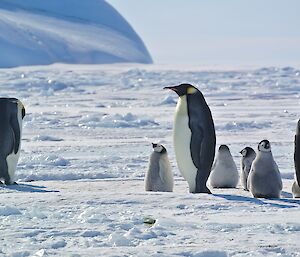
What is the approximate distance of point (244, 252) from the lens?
13.8 feet

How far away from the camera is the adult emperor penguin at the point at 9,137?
287 inches

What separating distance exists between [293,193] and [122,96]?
2075 centimetres

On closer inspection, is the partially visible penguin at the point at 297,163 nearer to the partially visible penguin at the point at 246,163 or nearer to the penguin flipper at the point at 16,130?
the partially visible penguin at the point at 246,163

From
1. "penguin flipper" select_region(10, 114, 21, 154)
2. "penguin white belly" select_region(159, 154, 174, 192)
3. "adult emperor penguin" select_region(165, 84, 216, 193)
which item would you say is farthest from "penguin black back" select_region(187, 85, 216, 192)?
"penguin flipper" select_region(10, 114, 21, 154)

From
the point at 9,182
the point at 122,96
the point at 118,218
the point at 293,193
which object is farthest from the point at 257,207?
the point at 122,96

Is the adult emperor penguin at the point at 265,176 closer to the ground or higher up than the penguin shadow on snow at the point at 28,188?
higher up

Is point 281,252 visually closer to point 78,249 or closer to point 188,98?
point 78,249

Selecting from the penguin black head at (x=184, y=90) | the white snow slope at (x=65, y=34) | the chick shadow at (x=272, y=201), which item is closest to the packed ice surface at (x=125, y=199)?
the chick shadow at (x=272, y=201)

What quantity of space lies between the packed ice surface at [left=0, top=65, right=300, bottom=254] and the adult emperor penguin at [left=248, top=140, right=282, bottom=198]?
188 mm

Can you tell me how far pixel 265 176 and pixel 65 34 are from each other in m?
71.1

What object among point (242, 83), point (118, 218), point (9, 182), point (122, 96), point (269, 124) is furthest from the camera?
point (242, 83)

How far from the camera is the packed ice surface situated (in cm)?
438

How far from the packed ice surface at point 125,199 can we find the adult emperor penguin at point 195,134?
35 centimetres

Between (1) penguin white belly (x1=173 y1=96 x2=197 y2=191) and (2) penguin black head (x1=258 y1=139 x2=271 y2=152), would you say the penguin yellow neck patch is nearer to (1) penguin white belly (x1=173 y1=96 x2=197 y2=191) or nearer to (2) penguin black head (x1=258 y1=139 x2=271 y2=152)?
(1) penguin white belly (x1=173 y1=96 x2=197 y2=191)
